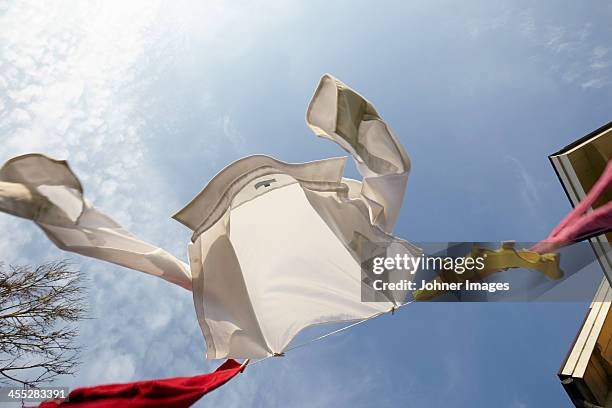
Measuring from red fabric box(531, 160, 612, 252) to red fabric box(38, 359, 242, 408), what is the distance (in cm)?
300

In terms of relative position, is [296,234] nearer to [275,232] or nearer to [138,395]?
[275,232]

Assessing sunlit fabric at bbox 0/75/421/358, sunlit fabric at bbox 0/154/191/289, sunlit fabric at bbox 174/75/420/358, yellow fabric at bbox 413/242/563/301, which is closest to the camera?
sunlit fabric at bbox 0/154/191/289

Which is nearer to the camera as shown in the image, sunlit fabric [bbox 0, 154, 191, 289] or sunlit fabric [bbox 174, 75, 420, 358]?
sunlit fabric [bbox 0, 154, 191, 289]

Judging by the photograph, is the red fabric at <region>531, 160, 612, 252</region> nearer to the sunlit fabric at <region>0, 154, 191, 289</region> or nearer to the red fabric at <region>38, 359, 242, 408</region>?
the red fabric at <region>38, 359, 242, 408</region>

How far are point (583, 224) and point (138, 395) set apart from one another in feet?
11.7

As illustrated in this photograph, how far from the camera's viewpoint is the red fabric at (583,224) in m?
3.61

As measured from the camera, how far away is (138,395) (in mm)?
3172

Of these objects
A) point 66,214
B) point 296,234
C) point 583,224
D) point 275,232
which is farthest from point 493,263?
point 66,214

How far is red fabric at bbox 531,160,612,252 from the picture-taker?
3.61 meters

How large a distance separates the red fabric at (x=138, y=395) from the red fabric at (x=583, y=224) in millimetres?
3004

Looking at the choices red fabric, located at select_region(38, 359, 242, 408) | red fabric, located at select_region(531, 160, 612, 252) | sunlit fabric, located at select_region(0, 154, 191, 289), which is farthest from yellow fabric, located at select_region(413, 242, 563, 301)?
sunlit fabric, located at select_region(0, 154, 191, 289)

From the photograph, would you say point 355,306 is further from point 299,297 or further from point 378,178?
point 378,178

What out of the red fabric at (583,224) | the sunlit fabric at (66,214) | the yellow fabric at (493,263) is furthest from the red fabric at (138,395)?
the red fabric at (583,224)

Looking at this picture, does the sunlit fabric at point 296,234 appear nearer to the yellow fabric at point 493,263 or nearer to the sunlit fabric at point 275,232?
the sunlit fabric at point 275,232
